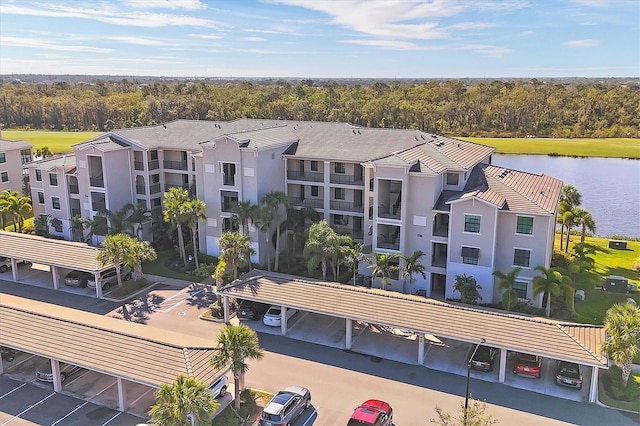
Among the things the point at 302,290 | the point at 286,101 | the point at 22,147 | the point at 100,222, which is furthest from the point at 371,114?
the point at 302,290

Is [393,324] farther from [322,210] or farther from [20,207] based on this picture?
[20,207]

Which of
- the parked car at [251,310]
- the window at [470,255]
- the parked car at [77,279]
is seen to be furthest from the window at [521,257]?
the parked car at [77,279]

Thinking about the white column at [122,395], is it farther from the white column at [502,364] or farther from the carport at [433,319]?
the white column at [502,364]

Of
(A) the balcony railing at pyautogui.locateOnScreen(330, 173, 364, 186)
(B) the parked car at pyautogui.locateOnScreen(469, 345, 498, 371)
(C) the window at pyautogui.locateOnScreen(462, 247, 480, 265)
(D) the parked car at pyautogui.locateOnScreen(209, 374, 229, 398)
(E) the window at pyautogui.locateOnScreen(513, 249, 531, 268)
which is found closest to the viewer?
(D) the parked car at pyautogui.locateOnScreen(209, 374, 229, 398)

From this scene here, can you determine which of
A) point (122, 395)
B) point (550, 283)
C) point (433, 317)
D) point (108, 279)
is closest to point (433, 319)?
Answer: point (433, 317)

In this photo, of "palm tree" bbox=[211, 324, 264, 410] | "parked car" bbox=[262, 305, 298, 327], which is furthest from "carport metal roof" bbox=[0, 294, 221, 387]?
"parked car" bbox=[262, 305, 298, 327]

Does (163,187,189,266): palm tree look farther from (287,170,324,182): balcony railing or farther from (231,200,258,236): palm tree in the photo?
(287,170,324,182): balcony railing
